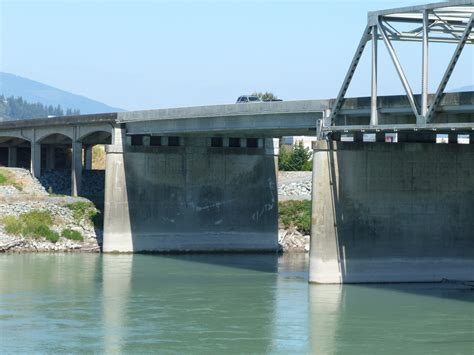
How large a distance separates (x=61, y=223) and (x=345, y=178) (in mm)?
26296

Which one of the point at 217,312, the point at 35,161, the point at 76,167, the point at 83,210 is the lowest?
the point at 217,312

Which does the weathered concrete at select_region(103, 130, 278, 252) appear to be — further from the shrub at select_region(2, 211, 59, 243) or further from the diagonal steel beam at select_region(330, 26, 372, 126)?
the diagonal steel beam at select_region(330, 26, 372, 126)

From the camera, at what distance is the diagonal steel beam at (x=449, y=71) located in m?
46.8

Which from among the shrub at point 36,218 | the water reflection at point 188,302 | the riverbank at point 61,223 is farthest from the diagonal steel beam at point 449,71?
the shrub at point 36,218

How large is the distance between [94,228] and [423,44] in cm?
3339

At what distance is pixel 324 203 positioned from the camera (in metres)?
56.0

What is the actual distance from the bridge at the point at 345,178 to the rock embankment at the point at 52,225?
8.50ft

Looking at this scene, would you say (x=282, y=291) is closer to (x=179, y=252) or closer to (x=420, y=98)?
(x=420, y=98)

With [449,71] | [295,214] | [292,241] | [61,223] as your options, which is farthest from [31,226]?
[449,71]

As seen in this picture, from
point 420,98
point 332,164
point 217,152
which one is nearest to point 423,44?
point 420,98

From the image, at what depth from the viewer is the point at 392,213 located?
5728cm

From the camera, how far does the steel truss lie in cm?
4966

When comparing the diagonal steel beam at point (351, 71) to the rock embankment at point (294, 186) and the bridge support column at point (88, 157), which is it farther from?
the bridge support column at point (88, 157)

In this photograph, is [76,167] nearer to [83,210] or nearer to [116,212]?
[83,210]
